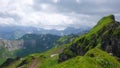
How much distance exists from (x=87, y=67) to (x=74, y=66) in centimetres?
810

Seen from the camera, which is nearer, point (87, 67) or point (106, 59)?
point (87, 67)

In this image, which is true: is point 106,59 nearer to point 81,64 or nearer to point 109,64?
point 109,64

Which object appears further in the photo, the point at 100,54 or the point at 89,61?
the point at 100,54

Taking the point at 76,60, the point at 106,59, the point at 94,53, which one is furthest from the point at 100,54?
the point at 76,60

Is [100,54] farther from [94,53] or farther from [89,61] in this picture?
[89,61]

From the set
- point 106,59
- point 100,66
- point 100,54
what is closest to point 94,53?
point 100,54

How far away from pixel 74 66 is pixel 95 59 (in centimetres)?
1576

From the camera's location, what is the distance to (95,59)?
542ft

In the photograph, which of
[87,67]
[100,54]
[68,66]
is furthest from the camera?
[100,54]

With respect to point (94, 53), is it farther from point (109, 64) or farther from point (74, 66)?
point (74, 66)

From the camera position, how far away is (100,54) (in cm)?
18888

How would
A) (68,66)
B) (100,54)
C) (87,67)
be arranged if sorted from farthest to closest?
(100,54), (68,66), (87,67)

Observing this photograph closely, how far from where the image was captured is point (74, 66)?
513ft

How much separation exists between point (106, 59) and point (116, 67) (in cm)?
755
